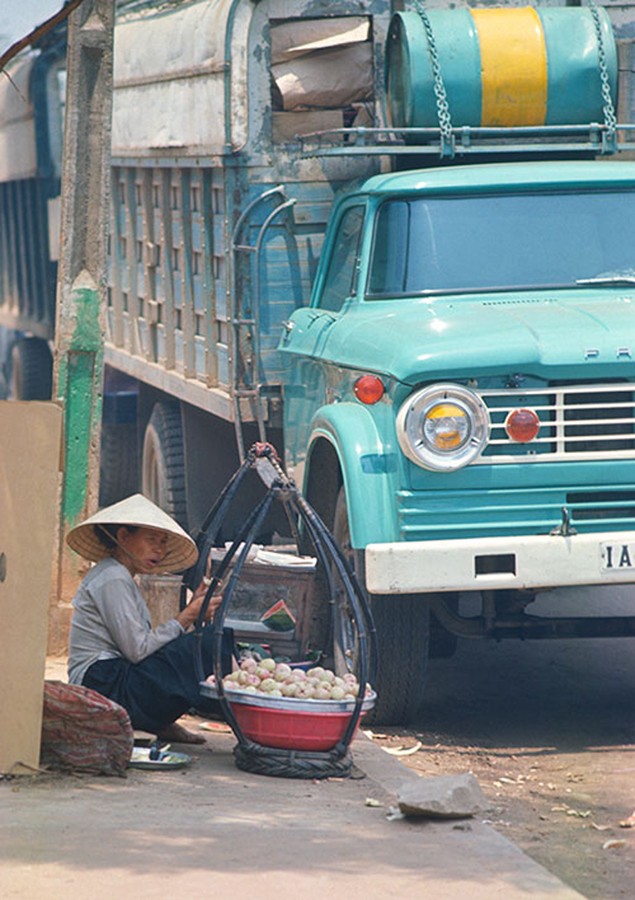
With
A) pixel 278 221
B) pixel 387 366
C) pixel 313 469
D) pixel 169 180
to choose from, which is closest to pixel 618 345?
pixel 387 366

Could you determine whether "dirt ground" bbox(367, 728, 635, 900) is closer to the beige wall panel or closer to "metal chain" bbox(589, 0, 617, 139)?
the beige wall panel

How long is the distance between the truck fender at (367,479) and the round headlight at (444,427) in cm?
16

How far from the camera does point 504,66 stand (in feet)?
28.3

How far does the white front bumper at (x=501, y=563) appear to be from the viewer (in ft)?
22.4

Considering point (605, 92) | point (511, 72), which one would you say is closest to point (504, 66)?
point (511, 72)

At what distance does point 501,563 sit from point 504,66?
9.18 feet

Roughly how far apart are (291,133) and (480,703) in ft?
9.57

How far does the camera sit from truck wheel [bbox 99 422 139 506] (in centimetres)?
1373

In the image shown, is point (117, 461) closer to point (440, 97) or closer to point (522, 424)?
point (440, 97)

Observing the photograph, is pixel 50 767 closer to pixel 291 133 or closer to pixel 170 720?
pixel 170 720

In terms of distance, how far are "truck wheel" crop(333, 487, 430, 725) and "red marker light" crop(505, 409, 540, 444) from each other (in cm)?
79

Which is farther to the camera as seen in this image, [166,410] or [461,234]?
[166,410]

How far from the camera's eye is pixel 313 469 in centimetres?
816

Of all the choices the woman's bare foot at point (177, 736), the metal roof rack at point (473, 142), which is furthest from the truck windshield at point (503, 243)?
the woman's bare foot at point (177, 736)
